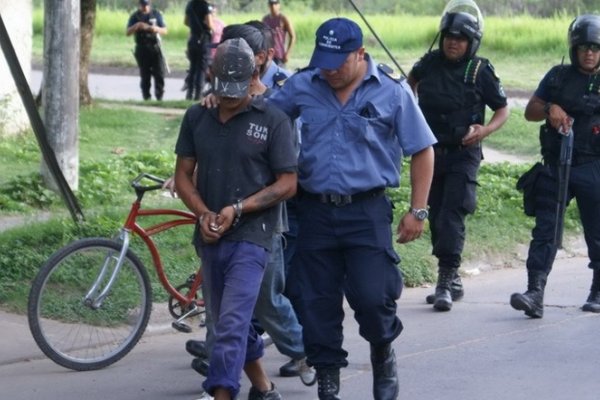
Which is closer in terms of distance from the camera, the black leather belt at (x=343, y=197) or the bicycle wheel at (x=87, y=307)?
the black leather belt at (x=343, y=197)

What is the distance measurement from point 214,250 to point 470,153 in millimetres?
3210

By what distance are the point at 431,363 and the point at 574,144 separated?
1.92 m

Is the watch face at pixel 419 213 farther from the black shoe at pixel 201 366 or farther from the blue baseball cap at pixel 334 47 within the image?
the black shoe at pixel 201 366

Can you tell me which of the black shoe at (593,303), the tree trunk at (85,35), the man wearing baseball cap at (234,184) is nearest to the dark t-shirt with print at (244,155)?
the man wearing baseball cap at (234,184)

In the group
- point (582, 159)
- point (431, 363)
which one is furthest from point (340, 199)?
point (582, 159)

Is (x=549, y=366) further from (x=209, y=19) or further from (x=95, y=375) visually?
(x=209, y=19)

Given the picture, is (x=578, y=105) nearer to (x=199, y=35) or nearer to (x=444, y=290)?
(x=444, y=290)

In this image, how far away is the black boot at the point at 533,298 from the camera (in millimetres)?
8633

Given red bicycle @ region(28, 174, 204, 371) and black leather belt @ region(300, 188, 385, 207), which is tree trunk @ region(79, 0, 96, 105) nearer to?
red bicycle @ region(28, 174, 204, 371)

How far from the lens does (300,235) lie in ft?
21.4

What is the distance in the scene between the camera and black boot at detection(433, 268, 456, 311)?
9055 millimetres

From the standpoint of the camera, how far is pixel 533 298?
28.6 ft

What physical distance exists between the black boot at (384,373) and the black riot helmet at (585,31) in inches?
115

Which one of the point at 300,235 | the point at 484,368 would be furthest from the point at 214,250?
the point at 484,368
